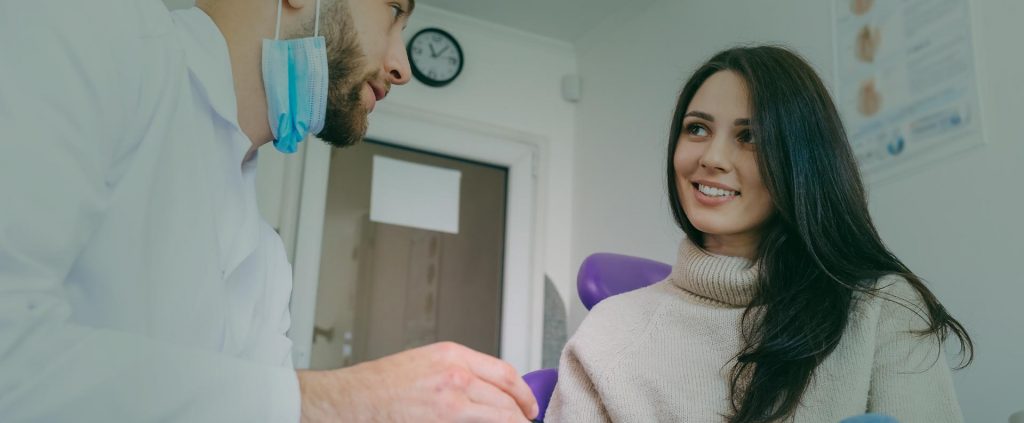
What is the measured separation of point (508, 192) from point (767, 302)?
2152 millimetres

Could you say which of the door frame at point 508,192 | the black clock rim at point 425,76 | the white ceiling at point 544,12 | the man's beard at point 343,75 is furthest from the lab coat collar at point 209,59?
the white ceiling at point 544,12

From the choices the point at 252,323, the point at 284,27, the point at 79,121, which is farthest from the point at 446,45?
the point at 79,121

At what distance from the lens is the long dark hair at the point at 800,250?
4.24 ft

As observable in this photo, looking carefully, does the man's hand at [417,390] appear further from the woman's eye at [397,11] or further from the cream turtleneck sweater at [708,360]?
the woman's eye at [397,11]

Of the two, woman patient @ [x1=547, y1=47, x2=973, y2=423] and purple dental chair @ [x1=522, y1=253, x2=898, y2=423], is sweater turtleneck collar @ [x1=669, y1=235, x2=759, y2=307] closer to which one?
woman patient @ [x1=547, y1=47, x2=973, y2=423]

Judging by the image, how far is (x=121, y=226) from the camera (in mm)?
958

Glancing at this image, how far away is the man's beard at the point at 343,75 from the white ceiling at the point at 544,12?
6.57 ft

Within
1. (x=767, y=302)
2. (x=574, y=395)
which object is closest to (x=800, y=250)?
(x=767, y=302)

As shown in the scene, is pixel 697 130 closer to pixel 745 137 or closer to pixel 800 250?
pixel 745 137

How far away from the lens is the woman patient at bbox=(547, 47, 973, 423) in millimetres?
1281

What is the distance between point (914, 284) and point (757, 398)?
13.3 inches

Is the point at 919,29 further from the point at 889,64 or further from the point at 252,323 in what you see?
the point at 252,323

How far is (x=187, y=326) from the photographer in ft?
3.40

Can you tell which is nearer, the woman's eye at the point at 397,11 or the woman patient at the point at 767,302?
the woman patient at the point at 767,302
